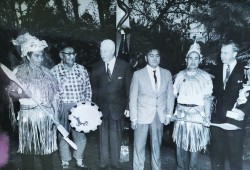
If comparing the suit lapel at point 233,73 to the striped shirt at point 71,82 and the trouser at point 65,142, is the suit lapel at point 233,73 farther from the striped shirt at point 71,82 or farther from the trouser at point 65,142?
the trouser at point 65,142

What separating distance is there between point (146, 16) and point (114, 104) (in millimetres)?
1341

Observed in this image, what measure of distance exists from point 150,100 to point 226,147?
1.01m

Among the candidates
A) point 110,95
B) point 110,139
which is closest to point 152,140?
point 110,139

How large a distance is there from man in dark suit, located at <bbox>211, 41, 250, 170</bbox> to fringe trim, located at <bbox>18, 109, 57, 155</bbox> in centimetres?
191

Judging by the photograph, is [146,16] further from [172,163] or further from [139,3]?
[172,163]

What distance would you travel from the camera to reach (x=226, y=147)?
333cm

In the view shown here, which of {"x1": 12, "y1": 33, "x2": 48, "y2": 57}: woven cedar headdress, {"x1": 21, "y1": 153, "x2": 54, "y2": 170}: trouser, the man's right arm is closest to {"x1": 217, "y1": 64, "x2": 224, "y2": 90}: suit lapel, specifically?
the man's right arm

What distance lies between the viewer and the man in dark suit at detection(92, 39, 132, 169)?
3.60 metres

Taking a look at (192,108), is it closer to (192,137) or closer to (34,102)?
(192,137)

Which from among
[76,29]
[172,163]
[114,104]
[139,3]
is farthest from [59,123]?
[139,3]

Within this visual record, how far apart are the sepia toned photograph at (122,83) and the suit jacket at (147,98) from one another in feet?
0.04

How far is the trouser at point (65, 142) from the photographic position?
144 inches

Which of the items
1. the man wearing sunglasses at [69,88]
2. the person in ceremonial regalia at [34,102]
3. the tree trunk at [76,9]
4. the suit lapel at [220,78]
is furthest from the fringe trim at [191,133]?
the tree trunk at [76,9]

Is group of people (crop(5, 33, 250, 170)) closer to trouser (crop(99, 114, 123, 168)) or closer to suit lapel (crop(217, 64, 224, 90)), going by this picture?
suit lapel (crop(217, 64, 224, 90))
